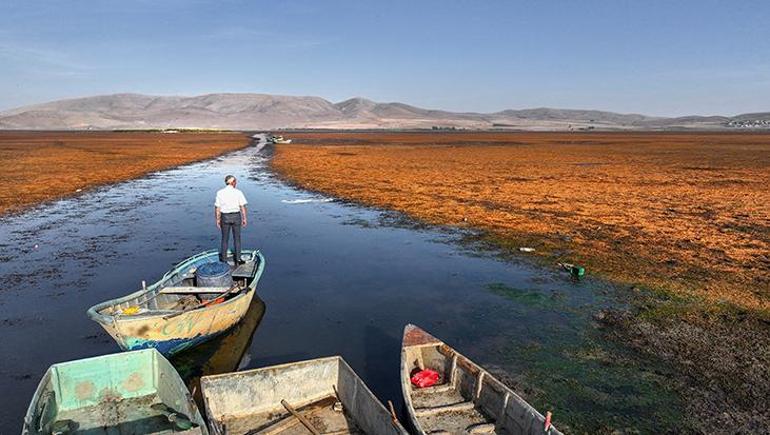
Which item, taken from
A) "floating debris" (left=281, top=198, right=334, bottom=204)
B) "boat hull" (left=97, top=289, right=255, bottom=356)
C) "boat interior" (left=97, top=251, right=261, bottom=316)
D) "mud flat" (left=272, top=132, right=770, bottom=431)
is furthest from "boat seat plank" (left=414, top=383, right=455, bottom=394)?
"floating debris" (left=281, top=198, right=334, bottom=204)

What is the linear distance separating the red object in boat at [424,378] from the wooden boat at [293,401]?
5.08 ft

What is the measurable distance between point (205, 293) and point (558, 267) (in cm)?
1190

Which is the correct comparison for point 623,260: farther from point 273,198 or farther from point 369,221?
point 273,198

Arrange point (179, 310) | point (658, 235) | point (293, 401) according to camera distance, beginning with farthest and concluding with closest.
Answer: point (658, 235)
point (179, 310)
point (293, 401)

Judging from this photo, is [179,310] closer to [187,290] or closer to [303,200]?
[187,290]

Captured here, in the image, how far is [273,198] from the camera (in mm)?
31469

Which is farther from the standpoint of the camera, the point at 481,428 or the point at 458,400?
the point at 458,400

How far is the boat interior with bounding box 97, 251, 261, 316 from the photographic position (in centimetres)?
1055

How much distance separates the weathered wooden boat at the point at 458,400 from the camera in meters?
7.61

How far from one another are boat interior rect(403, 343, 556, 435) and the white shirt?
7.09 meters

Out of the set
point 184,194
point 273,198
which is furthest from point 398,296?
point 184,194

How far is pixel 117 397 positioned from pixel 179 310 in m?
3.27

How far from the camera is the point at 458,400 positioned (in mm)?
8961

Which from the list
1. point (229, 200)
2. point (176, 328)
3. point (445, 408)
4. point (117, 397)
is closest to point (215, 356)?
point (176, 328)
